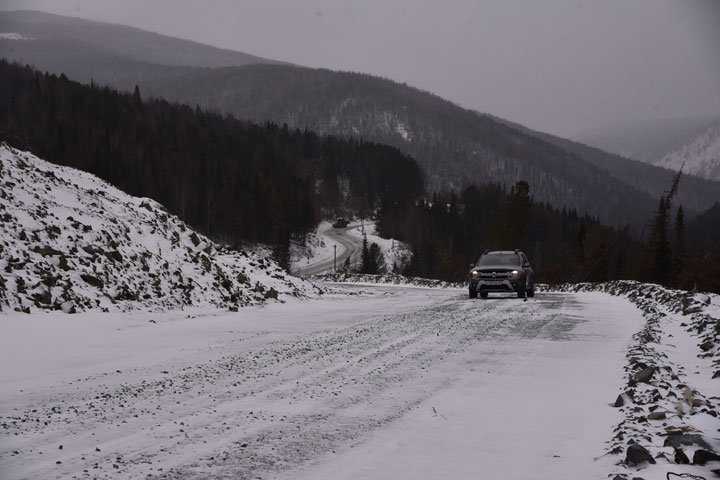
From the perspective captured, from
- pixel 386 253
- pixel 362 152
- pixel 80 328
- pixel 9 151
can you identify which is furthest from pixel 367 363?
pixel 362 152

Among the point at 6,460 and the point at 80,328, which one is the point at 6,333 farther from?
the point at 6,460

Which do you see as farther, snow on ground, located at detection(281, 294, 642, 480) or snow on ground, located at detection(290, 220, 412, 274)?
snow on ground, located at detection(290, 220, 412, 274)

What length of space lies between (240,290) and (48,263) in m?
5.63

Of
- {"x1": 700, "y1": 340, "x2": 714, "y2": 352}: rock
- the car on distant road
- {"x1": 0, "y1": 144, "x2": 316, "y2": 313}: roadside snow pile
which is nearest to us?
{"x1": 700, "y1": 340, "x2": 714, "y2": 352}: rock

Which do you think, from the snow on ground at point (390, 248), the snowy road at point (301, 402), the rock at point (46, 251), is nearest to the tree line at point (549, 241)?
the snow on ground at point (390, 248)

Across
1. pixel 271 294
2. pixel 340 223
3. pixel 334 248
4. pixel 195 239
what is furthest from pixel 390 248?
pixel 271 294

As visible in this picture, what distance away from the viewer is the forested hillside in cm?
10112

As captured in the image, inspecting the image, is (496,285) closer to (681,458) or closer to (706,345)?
(706,345)

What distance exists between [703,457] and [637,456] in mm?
378

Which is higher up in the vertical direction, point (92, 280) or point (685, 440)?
point (92, 280)

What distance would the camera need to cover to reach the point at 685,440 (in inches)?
155

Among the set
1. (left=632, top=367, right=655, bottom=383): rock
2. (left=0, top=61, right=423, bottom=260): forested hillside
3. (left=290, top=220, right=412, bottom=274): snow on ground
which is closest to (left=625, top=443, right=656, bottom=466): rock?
(left=632, top=367, right=655, bottom=383): rock

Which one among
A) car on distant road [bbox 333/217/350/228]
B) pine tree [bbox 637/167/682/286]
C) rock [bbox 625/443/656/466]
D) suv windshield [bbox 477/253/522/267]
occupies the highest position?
car on distant road [bbox 333/217/350/228]

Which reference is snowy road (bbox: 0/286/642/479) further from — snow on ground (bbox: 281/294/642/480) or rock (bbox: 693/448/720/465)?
rock (bbox: 693/448/720/465)
